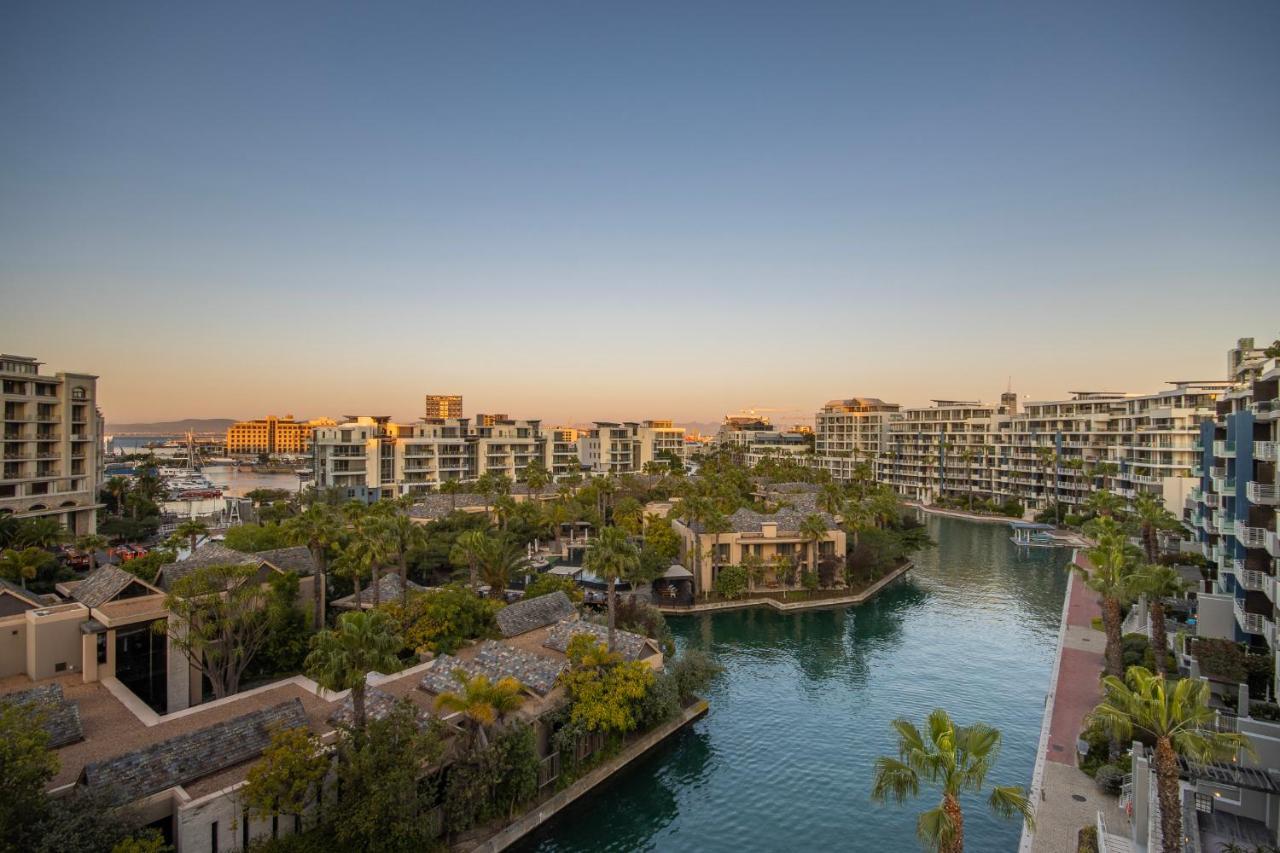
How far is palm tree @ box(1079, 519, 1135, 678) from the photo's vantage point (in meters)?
33.0

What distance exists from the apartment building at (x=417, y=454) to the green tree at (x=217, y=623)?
228 feet

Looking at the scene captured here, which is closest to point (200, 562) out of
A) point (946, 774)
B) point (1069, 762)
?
point (946, 774)

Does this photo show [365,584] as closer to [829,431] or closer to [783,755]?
[783,755]

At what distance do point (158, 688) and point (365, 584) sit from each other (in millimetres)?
18024

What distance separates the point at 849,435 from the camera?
530 ft

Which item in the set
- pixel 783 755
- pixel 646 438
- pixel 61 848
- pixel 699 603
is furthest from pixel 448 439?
pixel 61 848

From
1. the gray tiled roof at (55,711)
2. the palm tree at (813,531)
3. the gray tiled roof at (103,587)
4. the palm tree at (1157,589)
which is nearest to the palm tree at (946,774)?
the palm tree at (1157,589)

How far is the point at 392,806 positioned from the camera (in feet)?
72.2

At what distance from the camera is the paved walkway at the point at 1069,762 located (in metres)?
24.3

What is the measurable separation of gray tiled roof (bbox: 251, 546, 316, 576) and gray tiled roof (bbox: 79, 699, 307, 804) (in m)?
22.2

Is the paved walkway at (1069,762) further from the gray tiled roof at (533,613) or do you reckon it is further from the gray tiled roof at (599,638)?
the gray tiled roof at (533,613)

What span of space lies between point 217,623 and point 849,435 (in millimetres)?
146523

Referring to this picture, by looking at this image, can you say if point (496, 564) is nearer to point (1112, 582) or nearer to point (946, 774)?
point (946, 774)

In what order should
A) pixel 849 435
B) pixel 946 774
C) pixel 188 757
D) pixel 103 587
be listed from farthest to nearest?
pixel 849 435 < pixel 103 587 < pixel 188 757 < pixel 946 774
